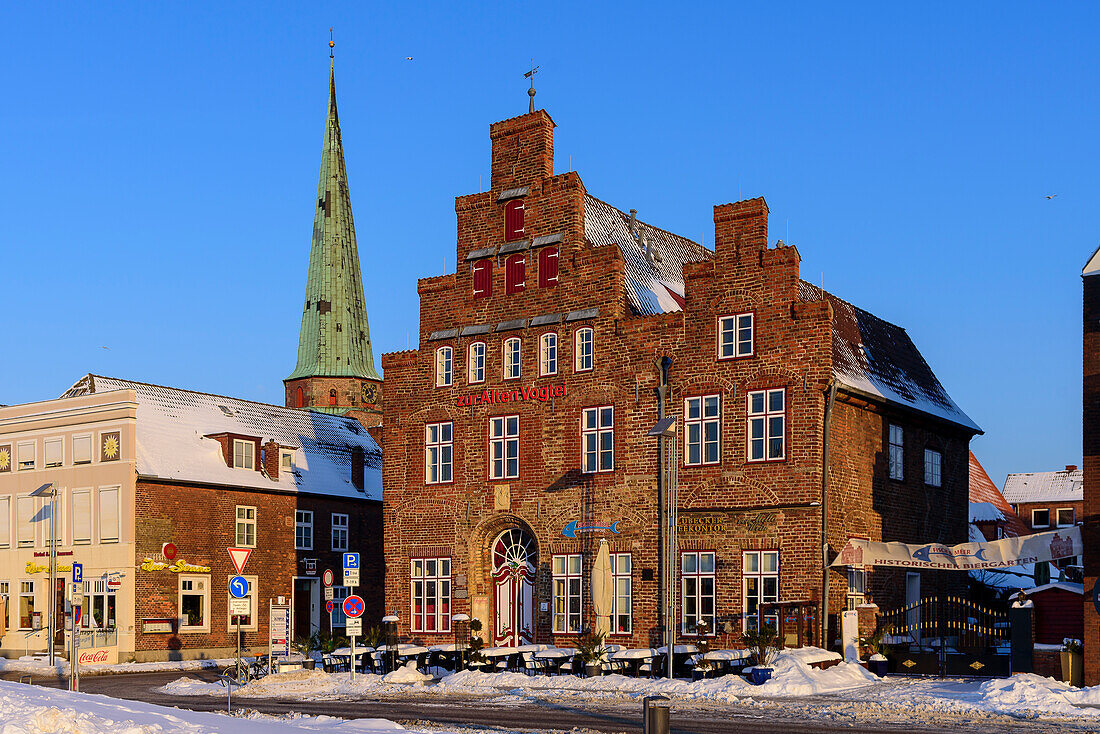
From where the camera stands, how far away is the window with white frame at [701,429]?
35.7 metres

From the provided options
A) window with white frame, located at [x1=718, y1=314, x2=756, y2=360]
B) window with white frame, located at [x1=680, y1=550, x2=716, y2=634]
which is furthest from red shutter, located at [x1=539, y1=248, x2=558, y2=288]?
window with white frame, located at [x1=680, y1=550, x2=716, y2=634]

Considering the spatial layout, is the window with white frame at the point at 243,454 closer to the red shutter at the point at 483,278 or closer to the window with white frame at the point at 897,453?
the red shutter at the point at 483,278

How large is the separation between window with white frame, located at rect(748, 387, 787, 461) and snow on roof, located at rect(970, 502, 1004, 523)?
117 ft

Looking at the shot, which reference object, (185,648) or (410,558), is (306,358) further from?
(410,558)

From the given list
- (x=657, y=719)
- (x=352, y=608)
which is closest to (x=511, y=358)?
(x=352, y=608)

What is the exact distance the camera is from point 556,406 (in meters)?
38.4

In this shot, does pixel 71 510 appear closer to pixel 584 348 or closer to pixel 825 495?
pixel 584 348

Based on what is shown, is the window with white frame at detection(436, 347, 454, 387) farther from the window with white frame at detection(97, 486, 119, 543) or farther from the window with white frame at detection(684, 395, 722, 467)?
the window with white frame at detection(97, 486, 119, 543)

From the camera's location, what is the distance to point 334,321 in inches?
3752

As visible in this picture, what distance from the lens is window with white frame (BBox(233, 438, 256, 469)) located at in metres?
50.6

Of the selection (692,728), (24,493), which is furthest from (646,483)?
(24,493)

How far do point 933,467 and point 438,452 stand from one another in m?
15.0

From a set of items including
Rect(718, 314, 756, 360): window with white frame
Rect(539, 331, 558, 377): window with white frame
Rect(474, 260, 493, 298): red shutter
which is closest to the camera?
Rect(718, 314, 756, 360): window with white frame

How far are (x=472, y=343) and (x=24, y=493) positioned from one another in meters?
20.1
